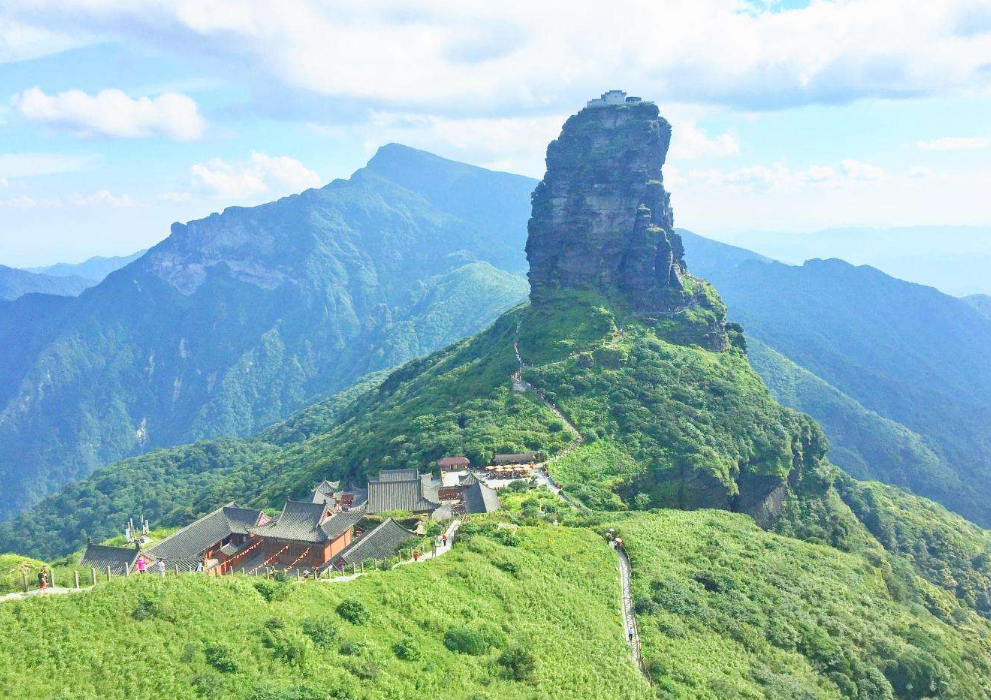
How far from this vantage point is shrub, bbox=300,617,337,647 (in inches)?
1118

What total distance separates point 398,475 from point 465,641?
40728 millimetres

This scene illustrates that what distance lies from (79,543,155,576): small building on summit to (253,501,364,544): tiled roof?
857 cm

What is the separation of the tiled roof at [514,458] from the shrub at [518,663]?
4391cm

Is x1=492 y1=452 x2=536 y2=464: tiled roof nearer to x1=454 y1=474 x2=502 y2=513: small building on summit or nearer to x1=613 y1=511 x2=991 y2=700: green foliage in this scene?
x1=454 y1=474 x2=502 y2=513: small building on summit

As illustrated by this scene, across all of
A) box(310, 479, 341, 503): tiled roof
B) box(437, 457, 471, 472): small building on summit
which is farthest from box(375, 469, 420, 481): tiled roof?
box(310, 479, 341, 503): tiled roof

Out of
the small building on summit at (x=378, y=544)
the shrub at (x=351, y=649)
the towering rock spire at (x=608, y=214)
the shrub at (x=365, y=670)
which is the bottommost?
the small building on summit at (x=378, y=544)

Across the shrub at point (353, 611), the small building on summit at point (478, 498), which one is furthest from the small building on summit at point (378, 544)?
the shrub at point (353, 611)

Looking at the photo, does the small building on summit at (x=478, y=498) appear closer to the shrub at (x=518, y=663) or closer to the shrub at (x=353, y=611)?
the shrub at (x=518, y=663)

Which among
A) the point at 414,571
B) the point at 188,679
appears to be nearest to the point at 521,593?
the point at 414,571

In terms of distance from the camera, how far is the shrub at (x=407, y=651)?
29953 millimetres

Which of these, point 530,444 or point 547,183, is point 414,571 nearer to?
point 530,444

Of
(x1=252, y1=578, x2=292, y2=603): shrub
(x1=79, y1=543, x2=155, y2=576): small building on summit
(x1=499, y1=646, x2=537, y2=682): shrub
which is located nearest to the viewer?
(x1=252, y1=578, x2=292, y2=603): shrub

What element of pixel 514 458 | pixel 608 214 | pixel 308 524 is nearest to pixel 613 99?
pixel 608 214

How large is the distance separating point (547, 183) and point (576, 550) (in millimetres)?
90695
